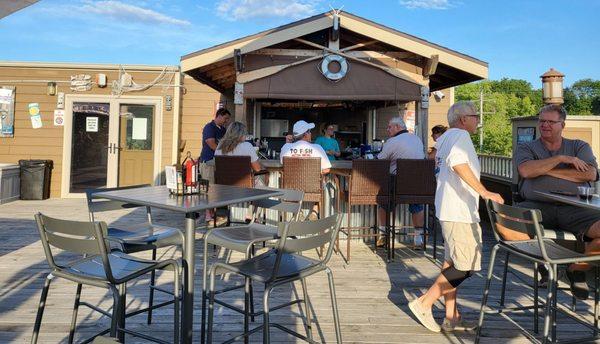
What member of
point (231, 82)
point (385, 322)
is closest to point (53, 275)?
point (385, 322)

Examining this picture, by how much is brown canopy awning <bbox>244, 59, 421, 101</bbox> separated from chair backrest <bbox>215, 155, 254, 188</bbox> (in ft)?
6.18

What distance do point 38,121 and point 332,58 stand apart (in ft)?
21.4

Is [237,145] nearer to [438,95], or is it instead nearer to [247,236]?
[247,236]

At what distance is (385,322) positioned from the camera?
117 inches

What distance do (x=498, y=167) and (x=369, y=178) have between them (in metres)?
4.70

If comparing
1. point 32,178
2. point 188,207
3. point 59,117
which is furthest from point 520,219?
point 59,117

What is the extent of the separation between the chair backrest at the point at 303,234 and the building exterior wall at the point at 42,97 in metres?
7.94

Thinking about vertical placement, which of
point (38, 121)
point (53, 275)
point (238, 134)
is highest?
point (38, 121)

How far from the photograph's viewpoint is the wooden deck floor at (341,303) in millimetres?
2744

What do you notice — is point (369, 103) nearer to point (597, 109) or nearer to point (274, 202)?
point (274, 202)

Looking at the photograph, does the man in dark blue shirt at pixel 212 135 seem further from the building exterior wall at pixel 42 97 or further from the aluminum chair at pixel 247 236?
the building exterior wall at pixel 42 97

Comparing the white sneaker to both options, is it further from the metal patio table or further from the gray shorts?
the gray shorts

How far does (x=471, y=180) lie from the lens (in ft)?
8.61

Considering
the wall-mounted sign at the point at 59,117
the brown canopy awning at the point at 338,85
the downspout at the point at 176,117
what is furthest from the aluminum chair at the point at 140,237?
the wall-mounted sign at the point at 59,117
